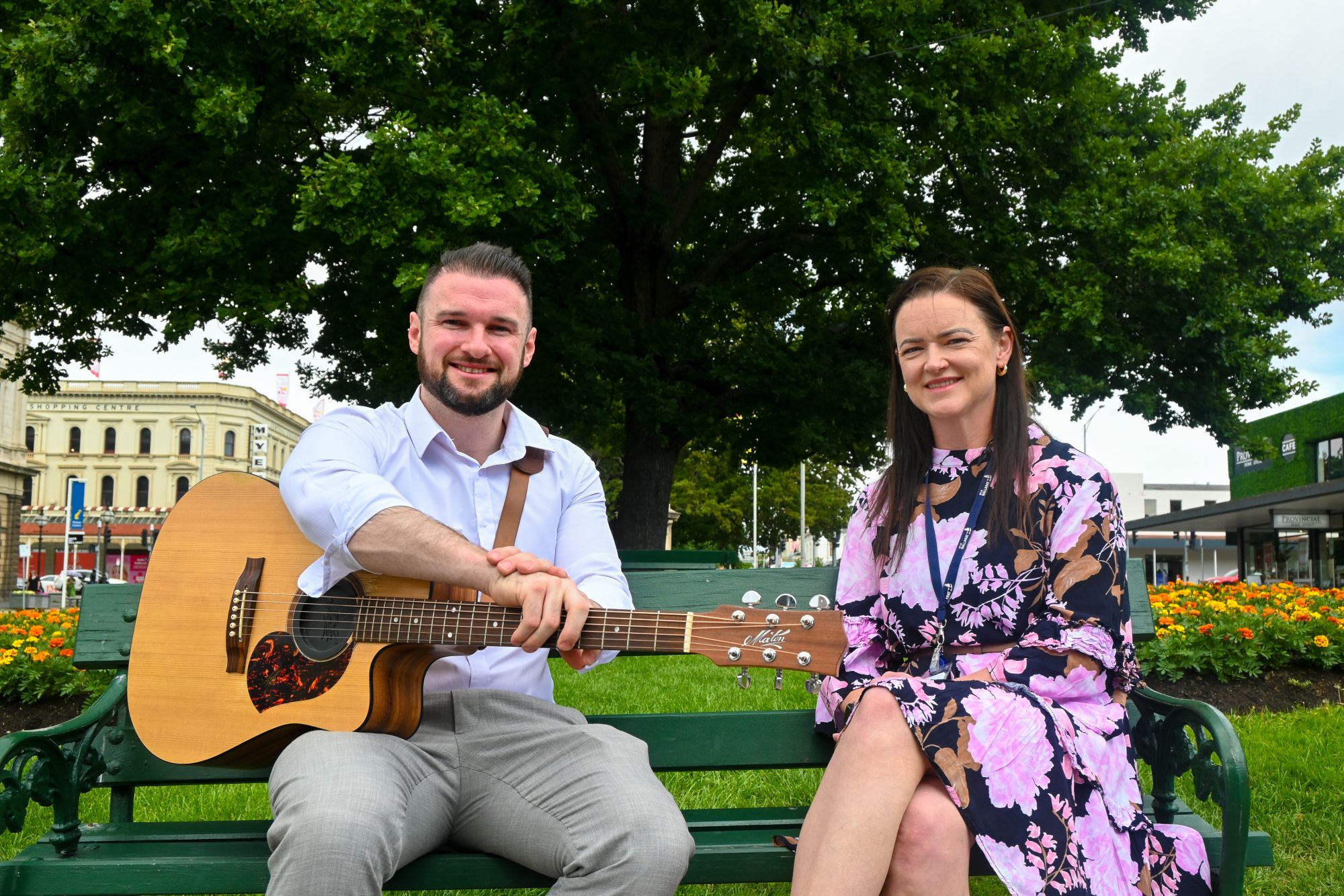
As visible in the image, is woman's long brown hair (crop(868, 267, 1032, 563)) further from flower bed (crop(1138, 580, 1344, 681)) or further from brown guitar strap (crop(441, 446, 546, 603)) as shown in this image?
flower bed (crop(1138, 580, 1344, 681))

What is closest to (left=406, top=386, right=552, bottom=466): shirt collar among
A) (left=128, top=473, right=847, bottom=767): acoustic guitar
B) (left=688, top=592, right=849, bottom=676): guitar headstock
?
(left=128, top=473, right=847, bottom=767): acoustic guitar

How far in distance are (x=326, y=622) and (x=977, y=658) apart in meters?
1.65

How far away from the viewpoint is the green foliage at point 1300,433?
37000 mm

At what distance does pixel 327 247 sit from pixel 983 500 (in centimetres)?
1025

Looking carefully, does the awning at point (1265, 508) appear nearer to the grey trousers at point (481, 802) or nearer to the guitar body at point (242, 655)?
the grey trousers at point (481, 802)

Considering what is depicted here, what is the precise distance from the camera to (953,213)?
14.4 metres

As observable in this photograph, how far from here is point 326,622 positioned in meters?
2.84

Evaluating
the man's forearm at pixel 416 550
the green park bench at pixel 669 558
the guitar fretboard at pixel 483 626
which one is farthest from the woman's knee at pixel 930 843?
the green park bench at pixel 669 558

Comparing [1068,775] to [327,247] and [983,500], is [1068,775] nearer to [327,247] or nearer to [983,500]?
[983,500]

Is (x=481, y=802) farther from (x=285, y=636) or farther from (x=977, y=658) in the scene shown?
(x=977, y=658)

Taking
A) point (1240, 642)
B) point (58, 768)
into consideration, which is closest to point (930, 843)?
point (58, 768)

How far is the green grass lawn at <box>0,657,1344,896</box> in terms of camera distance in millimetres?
4133

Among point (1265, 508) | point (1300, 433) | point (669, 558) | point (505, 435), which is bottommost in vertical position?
point (669, 558)

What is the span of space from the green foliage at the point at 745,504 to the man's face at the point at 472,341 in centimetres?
3157
